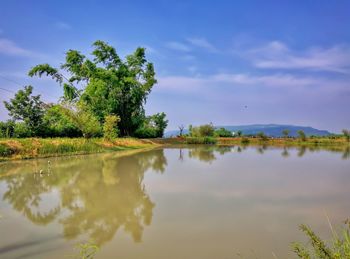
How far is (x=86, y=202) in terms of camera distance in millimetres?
7922

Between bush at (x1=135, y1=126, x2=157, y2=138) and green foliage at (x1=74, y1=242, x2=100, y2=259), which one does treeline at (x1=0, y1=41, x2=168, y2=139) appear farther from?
green foliage at (x1=74, y1=242, x2=100, y2=259)

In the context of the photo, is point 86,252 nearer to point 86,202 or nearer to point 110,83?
point 86,202

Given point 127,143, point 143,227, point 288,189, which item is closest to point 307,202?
point 288,189

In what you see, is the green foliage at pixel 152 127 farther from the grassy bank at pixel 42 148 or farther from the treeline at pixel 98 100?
the grassy bank at pixel 42 148

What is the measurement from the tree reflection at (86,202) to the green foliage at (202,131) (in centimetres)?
4156

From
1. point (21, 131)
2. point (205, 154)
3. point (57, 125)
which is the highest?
point (57, 125)

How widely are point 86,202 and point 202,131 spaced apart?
47207 millimetres

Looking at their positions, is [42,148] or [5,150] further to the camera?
[42,148]

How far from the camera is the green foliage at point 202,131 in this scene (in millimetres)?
54028

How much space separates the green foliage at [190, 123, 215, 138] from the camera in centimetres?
5403

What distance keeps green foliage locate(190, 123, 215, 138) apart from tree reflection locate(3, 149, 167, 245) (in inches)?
1636

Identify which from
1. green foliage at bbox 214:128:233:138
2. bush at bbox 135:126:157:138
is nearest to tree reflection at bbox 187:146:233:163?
bush at bbox 135:126:157:138

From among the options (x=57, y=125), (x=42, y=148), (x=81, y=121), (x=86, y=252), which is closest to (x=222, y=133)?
(x=57, y=125)

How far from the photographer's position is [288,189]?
9.84 m
